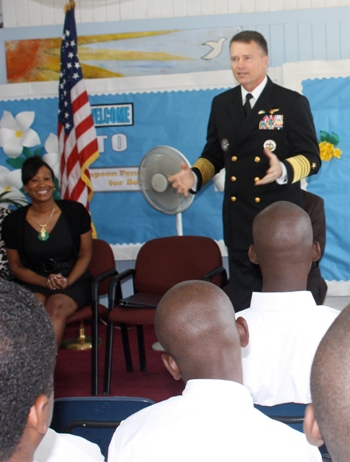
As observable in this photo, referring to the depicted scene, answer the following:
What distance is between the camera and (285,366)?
2.48 meters

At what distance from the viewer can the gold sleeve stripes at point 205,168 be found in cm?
371

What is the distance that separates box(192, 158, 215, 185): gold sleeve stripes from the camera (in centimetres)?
371

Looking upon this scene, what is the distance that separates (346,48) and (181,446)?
16.1 feet

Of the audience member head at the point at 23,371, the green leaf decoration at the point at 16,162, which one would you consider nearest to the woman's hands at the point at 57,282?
the green leaf decoration at the point at 16,162

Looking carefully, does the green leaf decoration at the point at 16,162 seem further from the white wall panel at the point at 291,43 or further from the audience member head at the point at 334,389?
the audience member head at the point at 334,389

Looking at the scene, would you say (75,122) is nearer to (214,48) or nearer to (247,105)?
(214,48)

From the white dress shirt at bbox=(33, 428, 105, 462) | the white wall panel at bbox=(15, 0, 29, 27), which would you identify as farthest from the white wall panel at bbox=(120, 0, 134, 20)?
the white dress shirt at bbox=(33, 428, 105, 462)

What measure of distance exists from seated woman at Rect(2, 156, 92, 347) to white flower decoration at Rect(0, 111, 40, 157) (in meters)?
1.40

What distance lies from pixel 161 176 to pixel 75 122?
0.98 metres

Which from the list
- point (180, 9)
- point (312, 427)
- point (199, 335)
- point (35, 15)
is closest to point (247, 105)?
point (199, 335)

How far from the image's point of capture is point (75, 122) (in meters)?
5.92

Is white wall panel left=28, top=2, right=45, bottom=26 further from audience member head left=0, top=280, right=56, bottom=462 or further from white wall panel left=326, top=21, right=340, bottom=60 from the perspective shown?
audience member head left=0, top=280, right=56, bottom=462

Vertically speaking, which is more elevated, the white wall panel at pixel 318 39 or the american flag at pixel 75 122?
the white wall panel at pixel 318 39

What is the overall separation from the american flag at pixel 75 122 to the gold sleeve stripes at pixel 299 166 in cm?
269
